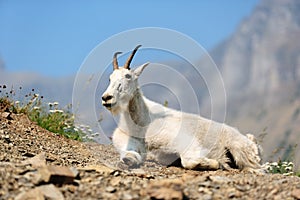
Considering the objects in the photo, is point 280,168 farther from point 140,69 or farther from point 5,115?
point 5,115

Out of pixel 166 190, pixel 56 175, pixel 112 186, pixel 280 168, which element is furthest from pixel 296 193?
pixel 280 168

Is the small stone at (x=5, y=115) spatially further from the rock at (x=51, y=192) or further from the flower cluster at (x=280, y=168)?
the rock at (x=51, y=192)

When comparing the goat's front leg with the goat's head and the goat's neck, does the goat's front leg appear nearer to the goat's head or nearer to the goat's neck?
the goat's neck

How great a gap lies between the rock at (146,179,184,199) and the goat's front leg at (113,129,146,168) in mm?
3331

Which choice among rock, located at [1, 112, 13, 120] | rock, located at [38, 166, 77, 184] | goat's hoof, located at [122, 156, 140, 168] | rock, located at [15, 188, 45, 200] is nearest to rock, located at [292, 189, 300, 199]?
rock, located at [38, 166, 77, 184]

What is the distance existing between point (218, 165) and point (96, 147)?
2.94 metres

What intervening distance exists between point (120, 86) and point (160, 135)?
1.11 metres

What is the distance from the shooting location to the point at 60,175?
5.06m

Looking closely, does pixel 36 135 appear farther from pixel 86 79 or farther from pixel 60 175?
pixel 60 175

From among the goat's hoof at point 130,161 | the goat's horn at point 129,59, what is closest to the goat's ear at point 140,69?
the goat's horn at point 129,59

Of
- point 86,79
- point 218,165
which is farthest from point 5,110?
point 218,165

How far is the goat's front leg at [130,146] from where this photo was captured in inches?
328

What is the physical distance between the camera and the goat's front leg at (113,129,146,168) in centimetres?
833

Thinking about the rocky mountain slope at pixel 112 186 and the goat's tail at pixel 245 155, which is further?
the goat's tail at pixel 245 155
